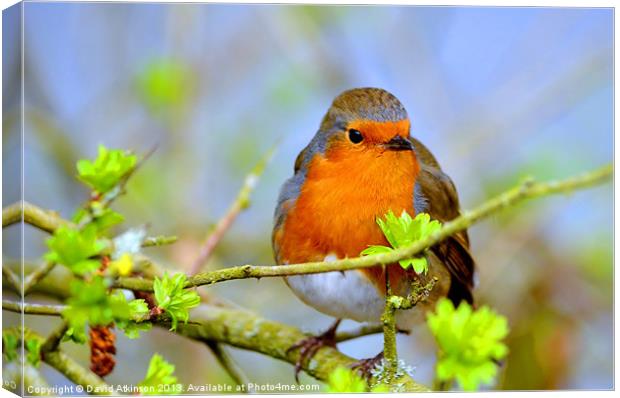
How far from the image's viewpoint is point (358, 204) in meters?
1.98

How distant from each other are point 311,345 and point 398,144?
0.61 meters

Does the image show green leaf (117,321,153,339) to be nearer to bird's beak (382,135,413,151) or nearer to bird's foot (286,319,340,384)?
bird's beak (382,135,413,151)

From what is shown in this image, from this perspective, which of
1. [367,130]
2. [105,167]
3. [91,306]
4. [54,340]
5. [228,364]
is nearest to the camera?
[91,306]

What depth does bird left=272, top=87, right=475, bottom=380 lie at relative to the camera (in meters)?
1.96

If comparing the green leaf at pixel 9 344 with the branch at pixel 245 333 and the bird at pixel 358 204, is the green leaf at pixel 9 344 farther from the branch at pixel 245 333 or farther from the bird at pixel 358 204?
the bird at pixel 358 204

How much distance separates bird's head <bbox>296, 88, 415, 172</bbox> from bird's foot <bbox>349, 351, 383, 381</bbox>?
47cm

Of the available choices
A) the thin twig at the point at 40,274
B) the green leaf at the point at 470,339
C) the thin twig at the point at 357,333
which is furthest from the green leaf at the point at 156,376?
the thin twig at the point at 357,333

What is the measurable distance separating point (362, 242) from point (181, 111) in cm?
72

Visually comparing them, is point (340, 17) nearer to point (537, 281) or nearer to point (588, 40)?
point (588, 40)

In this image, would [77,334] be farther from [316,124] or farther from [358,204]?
[316,124]

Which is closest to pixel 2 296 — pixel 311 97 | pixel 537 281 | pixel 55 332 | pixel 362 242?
pixel 55 332

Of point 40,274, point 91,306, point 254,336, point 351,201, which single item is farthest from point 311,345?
point 91,306

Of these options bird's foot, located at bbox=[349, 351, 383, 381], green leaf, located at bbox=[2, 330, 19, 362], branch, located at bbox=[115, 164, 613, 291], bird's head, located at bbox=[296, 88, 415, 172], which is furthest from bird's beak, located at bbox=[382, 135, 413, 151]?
green leaf, located at bbox=[2, 330, 19, 362]

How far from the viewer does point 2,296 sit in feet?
6.34
